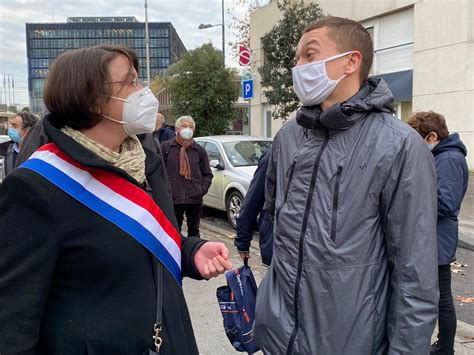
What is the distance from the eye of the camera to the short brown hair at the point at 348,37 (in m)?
2.01

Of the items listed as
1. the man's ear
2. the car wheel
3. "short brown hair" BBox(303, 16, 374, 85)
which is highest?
"short brown hair" BBox(303, 16, 374, 85)

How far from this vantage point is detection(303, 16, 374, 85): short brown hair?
201 cm

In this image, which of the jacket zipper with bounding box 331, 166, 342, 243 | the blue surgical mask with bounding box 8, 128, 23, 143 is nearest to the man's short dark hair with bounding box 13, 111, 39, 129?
the blue surgical mask with bounding box 8, 128, 23, 143

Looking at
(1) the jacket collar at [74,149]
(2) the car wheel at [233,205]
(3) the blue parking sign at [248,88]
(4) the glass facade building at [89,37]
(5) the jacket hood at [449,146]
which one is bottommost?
(2) the car wheel at [233,205]

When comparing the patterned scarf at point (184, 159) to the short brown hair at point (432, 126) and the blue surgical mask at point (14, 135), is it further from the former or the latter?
the short brown hair at point (432, 126)

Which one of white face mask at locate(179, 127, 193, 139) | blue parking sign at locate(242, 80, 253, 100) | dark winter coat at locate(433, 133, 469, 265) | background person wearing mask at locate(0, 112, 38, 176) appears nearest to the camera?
dark winter coat at locate(433, 133, 469, 265)

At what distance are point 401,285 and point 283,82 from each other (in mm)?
12771

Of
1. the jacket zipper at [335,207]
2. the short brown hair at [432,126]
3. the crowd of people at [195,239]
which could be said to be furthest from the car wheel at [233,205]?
the jacket zipper at [335,207]

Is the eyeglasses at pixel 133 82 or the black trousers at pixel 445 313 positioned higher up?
the eyeglasses at pixel 133 82

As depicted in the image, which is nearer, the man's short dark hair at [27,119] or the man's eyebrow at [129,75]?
the man's eyebrow at [129,75]

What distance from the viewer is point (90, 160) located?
1542mm

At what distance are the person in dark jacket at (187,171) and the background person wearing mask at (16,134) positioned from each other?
65.9 inches

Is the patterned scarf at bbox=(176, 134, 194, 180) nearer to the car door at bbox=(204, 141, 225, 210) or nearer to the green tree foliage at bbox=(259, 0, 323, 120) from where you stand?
the car door at bbox=(204, 141, 225, 210)

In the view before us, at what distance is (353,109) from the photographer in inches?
73.9
